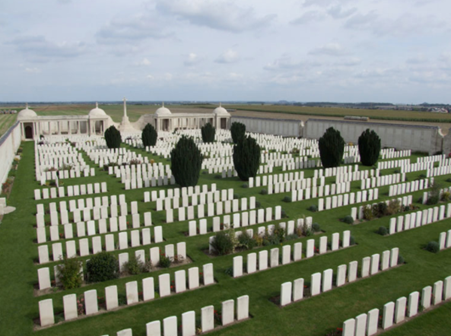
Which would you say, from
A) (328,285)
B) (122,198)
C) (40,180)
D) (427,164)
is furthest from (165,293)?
(427,164)

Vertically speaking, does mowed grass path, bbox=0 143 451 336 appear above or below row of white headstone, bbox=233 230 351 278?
below

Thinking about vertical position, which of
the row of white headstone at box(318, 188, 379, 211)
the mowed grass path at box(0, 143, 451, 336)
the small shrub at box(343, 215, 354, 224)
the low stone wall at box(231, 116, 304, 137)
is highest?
the low stone wall at box(231, 116, 304, 137)

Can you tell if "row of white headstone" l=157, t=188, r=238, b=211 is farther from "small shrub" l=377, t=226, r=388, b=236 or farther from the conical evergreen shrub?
the conical evergreen shrub

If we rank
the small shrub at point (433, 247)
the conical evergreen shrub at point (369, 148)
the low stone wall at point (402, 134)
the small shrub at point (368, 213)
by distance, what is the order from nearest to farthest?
the small shrub at point (433, 247)
the small shrub at point (368, 213)
the conical evergreen shrub at point (369, 148)
the low stone wall at point (402, 134)

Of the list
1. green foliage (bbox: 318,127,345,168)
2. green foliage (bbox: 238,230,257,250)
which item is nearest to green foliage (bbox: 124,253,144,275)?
green foliage (bbox: 238,230,257,250)

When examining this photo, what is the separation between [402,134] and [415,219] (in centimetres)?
2270

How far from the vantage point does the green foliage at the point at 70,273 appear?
9.07 meters

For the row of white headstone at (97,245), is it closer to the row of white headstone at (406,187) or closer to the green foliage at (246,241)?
the green foliage at (246,241)

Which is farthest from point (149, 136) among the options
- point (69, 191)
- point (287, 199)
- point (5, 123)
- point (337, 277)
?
point (5, 123)

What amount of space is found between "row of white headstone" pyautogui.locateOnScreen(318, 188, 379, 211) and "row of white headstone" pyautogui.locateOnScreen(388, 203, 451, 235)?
3.11m

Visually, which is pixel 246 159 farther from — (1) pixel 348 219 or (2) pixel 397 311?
(2) pixel 397 311

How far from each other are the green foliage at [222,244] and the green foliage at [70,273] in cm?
377

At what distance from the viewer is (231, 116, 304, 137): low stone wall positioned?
1772 inches

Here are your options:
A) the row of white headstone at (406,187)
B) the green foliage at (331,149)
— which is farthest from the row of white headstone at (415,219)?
the green foliage at (331,149)
